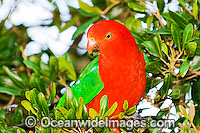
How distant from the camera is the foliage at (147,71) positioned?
1.89m

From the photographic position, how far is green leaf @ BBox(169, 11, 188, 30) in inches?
87.9

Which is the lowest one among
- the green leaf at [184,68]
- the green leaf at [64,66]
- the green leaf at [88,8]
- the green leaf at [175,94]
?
the green leaf at [175,94]

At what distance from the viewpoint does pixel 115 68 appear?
2.19 meters

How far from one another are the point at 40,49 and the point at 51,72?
0.57m

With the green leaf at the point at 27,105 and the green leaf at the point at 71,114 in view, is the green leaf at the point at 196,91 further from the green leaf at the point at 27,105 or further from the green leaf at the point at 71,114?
the green leaf at the point at 27,105

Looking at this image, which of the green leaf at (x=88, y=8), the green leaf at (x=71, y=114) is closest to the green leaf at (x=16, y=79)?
the green leaf at (x=88, y=8)

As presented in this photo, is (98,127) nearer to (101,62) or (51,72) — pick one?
(101,62)

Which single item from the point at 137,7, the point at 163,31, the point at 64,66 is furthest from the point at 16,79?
the point at 163,31

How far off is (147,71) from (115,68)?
265mm

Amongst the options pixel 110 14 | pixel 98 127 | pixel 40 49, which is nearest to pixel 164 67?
pixel 98 127

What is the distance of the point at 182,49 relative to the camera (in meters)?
2.20

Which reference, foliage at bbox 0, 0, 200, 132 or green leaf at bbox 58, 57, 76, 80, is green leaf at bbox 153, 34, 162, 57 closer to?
foliage at bbox 0, 0, 200, 132

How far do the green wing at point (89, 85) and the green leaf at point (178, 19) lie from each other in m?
0.66

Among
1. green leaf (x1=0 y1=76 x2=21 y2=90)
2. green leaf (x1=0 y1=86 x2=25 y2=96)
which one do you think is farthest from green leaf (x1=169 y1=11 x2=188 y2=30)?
green leaf (x1=0 y1=76 x2=21 y2=90)
